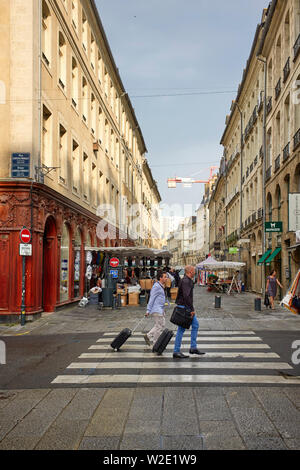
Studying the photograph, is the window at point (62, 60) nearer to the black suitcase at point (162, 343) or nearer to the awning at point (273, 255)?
the awning at point (273, 255)

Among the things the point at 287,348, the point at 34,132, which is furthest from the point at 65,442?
the point at 34,132

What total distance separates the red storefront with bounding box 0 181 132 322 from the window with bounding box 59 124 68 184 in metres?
1.14

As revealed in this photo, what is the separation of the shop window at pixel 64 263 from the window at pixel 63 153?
86.2 inches

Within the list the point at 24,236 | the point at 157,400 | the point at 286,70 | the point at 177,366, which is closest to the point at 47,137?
the point at 24,236

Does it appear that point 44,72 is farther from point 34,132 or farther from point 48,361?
point 48,361

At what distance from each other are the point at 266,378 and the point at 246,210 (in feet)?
112

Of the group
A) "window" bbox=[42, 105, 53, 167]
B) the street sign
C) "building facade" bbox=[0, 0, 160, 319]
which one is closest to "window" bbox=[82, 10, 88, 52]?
"building facade" bbox=[0, 0, 160, 319]

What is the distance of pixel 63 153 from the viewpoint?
70.8 ft

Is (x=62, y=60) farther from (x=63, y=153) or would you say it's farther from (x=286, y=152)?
(x=286, y=152)

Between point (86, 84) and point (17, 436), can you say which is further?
point (86, 84)

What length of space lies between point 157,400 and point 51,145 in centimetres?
1431

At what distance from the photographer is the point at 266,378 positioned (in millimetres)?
7992

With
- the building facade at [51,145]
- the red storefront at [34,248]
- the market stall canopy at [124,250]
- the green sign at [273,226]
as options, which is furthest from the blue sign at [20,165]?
the green sign at [273,226]

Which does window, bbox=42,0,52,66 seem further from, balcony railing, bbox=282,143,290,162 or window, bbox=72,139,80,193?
balcony railing, bbox=282,143,290,162
